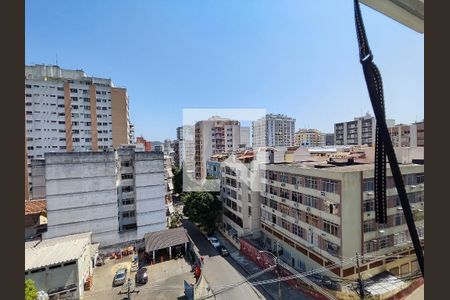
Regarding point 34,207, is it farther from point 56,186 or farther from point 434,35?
point 434,35

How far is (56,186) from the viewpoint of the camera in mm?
12250

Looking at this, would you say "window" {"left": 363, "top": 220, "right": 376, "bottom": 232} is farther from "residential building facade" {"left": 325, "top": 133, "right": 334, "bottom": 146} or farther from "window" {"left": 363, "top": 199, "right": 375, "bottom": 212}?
"residential building facade" {"left": 325, "top": 133, "right": 334, "bottom": 146}

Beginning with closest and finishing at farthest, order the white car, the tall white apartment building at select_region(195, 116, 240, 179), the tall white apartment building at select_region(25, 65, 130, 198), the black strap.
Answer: the black strap, the white car, the tall white apartment building at select_region(25, 65, 130, 198), the tall white apartment building at select_region(195, 116, 240, 179)

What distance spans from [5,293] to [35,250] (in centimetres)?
1206

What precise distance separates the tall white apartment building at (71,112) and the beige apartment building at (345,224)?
21.2 metres

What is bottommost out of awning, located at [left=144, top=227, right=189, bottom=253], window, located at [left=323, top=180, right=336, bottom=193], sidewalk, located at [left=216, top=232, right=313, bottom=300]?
sidewalk, located at [left=216, top=232, right=313, bottom=300]

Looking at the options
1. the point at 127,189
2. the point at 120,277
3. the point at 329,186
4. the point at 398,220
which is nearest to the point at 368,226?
the point at 398,220

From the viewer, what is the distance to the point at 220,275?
10.6 metres

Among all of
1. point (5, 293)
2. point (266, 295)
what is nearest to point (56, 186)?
point (266, 295)

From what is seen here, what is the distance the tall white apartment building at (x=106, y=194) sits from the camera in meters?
12.3

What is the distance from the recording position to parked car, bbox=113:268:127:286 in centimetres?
1001

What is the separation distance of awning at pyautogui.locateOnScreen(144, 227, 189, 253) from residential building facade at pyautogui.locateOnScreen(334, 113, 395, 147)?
3008 cm

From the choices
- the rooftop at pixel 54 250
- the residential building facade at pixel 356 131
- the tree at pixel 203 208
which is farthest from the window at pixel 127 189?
the residential building facade at pixel 356 131

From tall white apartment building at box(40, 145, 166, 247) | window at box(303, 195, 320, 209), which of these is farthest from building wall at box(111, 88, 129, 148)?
window at box(303, 195, 320, 209)
